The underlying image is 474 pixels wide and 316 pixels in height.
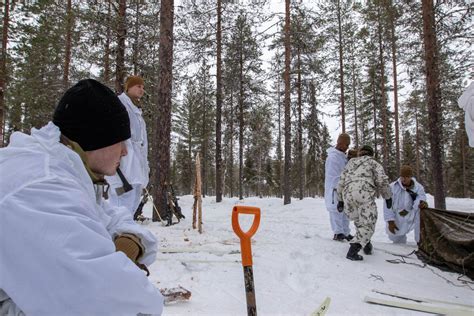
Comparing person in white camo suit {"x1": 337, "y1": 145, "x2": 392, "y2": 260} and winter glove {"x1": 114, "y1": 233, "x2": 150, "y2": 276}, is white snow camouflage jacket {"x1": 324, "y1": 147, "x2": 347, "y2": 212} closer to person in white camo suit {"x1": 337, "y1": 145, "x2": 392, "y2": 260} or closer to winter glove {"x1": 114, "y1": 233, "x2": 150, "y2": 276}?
person in white camo suit {"x1": 337, "y1": 145, "x2": 392, "y2": 260}

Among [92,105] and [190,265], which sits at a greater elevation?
[92,105]

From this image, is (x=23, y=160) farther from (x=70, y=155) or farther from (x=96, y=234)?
(x=96, y=234)

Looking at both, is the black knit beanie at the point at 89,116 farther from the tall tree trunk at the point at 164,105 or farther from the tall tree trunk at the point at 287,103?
the tall tree trunk at the point at 287,103

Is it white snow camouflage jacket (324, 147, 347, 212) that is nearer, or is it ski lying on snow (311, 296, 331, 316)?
ski lying on snow (311, 296, 331, 316)

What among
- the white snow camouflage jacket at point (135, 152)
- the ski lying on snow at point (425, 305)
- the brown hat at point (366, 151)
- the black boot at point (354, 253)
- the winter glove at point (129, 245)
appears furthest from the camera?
the brown hat at point (366, 151)

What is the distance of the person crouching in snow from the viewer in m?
6.23

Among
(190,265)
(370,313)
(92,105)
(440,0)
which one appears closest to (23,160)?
(92,105)

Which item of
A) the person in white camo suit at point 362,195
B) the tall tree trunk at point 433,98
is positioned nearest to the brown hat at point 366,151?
the person in white camo suit at point 362,195

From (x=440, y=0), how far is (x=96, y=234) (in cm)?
1166

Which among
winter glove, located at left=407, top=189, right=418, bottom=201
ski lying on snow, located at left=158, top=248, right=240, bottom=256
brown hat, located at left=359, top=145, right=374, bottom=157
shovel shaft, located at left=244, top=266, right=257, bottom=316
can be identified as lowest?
ski lying on snow, located at left=158, top=248, right=240, bottom=256

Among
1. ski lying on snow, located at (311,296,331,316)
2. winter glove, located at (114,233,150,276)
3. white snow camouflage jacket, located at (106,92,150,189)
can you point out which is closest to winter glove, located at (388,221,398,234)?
ski lying on snow, located at (311,296,331,316)

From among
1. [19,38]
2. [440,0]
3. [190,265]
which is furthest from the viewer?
[19,38]

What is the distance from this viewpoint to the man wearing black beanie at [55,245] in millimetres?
792

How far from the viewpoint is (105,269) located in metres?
0.84
